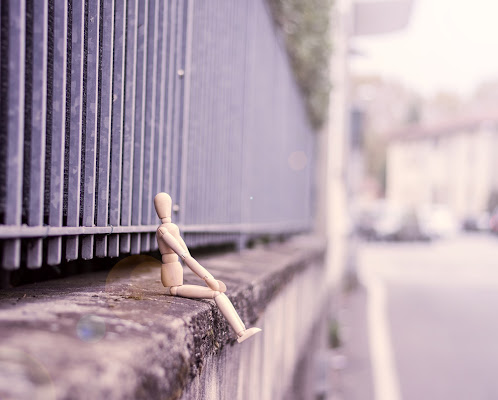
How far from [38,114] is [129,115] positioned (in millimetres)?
583

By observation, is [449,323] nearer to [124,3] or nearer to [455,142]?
[124,3]

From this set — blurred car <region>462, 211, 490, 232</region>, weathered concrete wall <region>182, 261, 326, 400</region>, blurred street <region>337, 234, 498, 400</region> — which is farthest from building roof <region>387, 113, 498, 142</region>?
weathered concrete wall <region>182, 261, 326, 400</region>

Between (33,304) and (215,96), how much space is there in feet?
6.30

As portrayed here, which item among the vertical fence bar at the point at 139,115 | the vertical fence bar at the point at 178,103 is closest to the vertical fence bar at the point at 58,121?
the vertical fence bar at the point at 139,115

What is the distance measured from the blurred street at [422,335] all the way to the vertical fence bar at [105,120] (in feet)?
20.3

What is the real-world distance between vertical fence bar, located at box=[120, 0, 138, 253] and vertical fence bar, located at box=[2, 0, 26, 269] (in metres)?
0.63

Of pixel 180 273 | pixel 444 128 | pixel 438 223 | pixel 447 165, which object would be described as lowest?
pixel 438 223

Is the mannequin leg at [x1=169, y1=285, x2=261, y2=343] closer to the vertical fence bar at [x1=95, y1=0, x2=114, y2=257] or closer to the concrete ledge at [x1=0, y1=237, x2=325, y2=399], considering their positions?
the concrete ledge at [x1=0, y1=237, x2=325, y2=399]

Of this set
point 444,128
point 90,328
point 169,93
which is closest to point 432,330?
point 169,93

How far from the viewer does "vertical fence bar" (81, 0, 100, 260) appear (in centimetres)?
180

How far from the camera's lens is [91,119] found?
1817mm

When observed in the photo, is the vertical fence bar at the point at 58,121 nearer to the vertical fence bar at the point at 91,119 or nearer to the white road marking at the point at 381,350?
the vertical fence bar at the point at 91,119

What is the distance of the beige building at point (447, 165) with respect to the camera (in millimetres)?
59031

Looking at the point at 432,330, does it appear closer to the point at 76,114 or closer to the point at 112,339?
the point at 76,114
